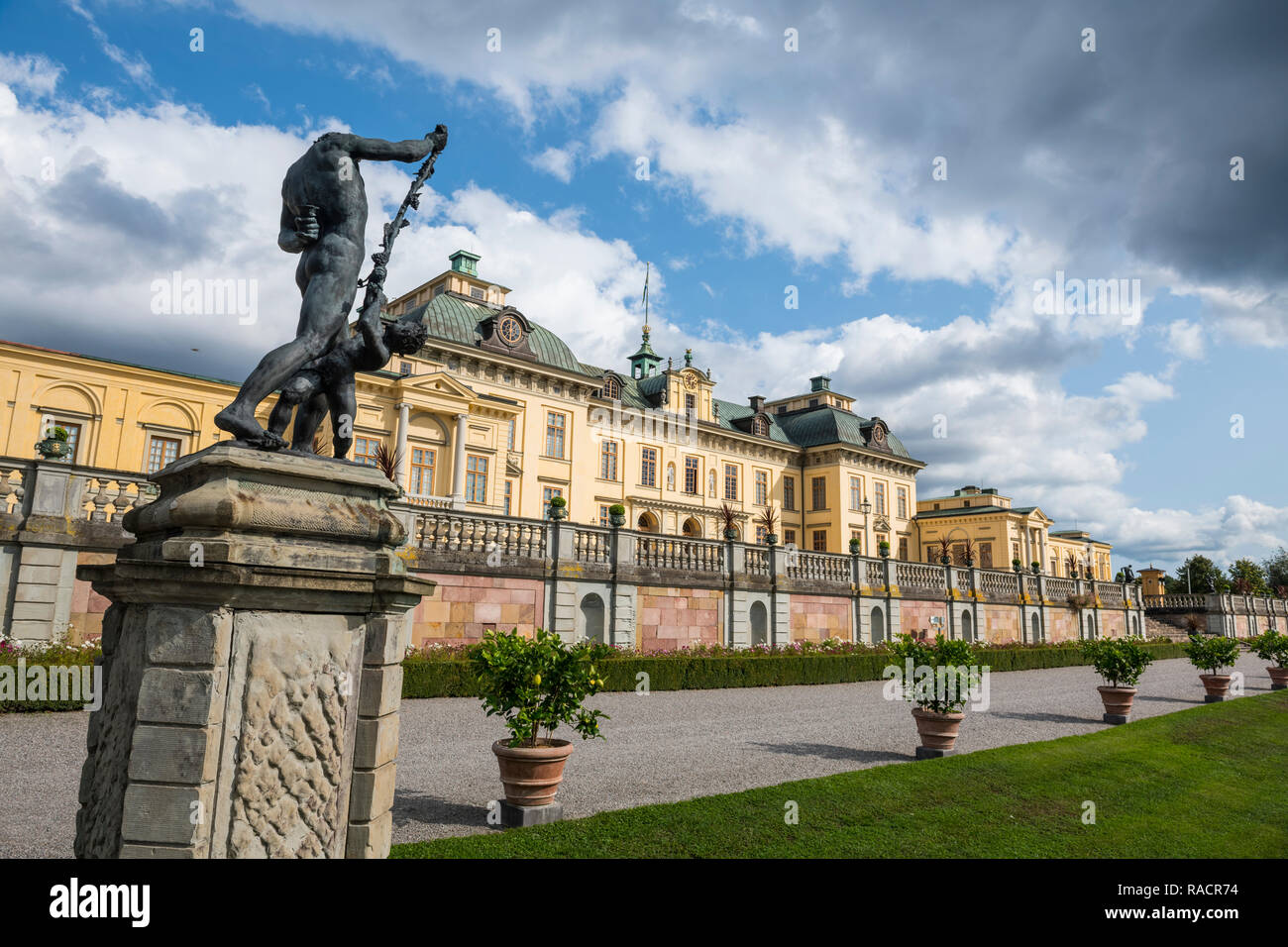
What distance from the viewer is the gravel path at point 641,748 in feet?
24.3

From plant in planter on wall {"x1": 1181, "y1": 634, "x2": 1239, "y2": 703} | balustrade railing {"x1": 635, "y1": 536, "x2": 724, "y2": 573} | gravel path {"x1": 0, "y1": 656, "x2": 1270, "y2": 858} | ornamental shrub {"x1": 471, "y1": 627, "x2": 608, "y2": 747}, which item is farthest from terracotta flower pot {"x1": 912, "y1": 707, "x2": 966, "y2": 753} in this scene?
plant in planter on wall {"x1": 1181, "y1": 634, "x2": 1239, "y2": 703}

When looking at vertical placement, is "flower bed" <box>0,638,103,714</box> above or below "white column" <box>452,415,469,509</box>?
below

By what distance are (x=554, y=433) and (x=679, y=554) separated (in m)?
18.9

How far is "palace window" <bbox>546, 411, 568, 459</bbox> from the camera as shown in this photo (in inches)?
1563

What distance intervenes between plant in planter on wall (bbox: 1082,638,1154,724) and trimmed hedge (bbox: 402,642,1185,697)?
413 centimetres

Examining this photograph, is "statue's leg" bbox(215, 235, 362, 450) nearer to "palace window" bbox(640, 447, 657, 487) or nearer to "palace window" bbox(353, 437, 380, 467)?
"palace window" bbox(353, 437, 380, 467)

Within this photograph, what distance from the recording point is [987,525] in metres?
68.6

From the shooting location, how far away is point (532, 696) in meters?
7.34

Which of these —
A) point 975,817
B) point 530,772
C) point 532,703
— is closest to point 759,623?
point 975,817

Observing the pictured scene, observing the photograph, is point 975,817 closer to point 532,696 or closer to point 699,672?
point 532,696

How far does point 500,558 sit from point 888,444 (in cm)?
4690
